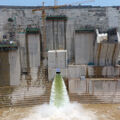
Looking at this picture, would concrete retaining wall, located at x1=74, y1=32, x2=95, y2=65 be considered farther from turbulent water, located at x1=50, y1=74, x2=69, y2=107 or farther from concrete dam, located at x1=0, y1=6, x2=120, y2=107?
turbulent water, located at x1=50, y1=74, x2=69, y2=107

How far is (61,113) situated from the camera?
13836mm

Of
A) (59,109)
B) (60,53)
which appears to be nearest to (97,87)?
(59,109)

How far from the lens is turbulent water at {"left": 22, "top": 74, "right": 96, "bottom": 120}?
1334 centimetres

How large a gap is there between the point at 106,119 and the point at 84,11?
41.1 ft

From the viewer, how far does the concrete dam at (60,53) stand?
54.5 feet

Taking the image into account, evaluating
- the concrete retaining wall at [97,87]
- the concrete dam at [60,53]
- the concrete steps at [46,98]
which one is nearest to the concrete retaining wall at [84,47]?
the concrete dam at [60,53]

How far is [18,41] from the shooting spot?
18.8 meters

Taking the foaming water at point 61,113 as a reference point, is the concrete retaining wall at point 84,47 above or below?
above

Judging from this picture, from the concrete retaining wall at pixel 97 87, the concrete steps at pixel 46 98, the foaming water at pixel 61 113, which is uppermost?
the concrete retaining wall at pixel 97 87

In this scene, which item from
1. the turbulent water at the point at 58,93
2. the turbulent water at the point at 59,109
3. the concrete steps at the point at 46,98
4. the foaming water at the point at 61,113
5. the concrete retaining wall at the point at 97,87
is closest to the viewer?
the foaming water at the point at 61,113

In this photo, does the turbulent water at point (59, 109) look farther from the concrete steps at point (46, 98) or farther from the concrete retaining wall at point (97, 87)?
the concrete retaining wall at point (97, 87)

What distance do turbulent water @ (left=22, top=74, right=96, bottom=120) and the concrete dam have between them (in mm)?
858

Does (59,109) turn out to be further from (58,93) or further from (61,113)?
(58,93)

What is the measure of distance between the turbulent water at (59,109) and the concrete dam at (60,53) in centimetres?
86
